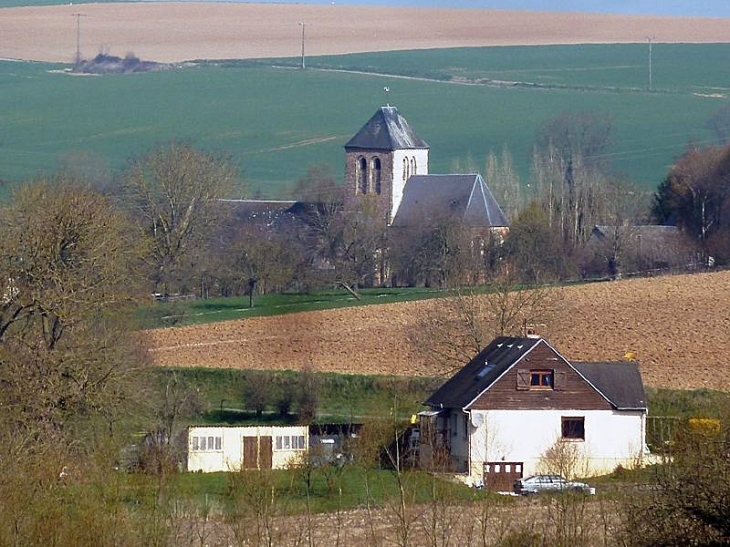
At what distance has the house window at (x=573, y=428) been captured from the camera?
31422mm

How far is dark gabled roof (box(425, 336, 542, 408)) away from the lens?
31.3 meters

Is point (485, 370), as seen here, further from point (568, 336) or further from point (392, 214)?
point (392, 214)

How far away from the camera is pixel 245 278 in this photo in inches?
2378

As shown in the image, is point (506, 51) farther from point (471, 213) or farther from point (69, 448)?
point (69, 448)

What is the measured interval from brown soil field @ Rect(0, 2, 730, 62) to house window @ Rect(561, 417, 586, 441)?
287 ft

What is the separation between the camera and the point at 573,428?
31562 mm

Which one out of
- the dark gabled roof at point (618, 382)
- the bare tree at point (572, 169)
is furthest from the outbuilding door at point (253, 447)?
the bare tree at point (572, 169)

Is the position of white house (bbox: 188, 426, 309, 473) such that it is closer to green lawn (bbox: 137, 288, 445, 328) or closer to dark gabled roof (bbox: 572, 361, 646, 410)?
dark gabled roof (bbox: 572, 361, 646, 410)

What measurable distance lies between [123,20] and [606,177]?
46524 mm

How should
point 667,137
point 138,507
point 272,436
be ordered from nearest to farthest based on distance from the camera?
1. point 138,507
2. point 272,436
3. point 667,137

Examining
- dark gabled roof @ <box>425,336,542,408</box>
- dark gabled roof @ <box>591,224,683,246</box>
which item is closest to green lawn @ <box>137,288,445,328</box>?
dark gabled roof @ <box>591,224,683,246</box>

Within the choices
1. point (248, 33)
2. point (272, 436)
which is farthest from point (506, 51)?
point (272, 436)

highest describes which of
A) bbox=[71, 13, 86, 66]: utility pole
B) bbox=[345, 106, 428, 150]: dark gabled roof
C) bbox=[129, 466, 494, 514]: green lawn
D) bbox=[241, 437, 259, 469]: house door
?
bbox=[71, 13, 86, 66]: utility pole

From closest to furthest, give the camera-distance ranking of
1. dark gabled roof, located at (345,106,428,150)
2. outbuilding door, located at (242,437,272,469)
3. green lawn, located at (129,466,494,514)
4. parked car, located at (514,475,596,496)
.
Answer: green lawn, located at (129,466,494,514), parked car, located at (514,475,596,496), outbuilding door, located at (242,437,272,469), dark gabled roof, located at (345,106,428,150)
